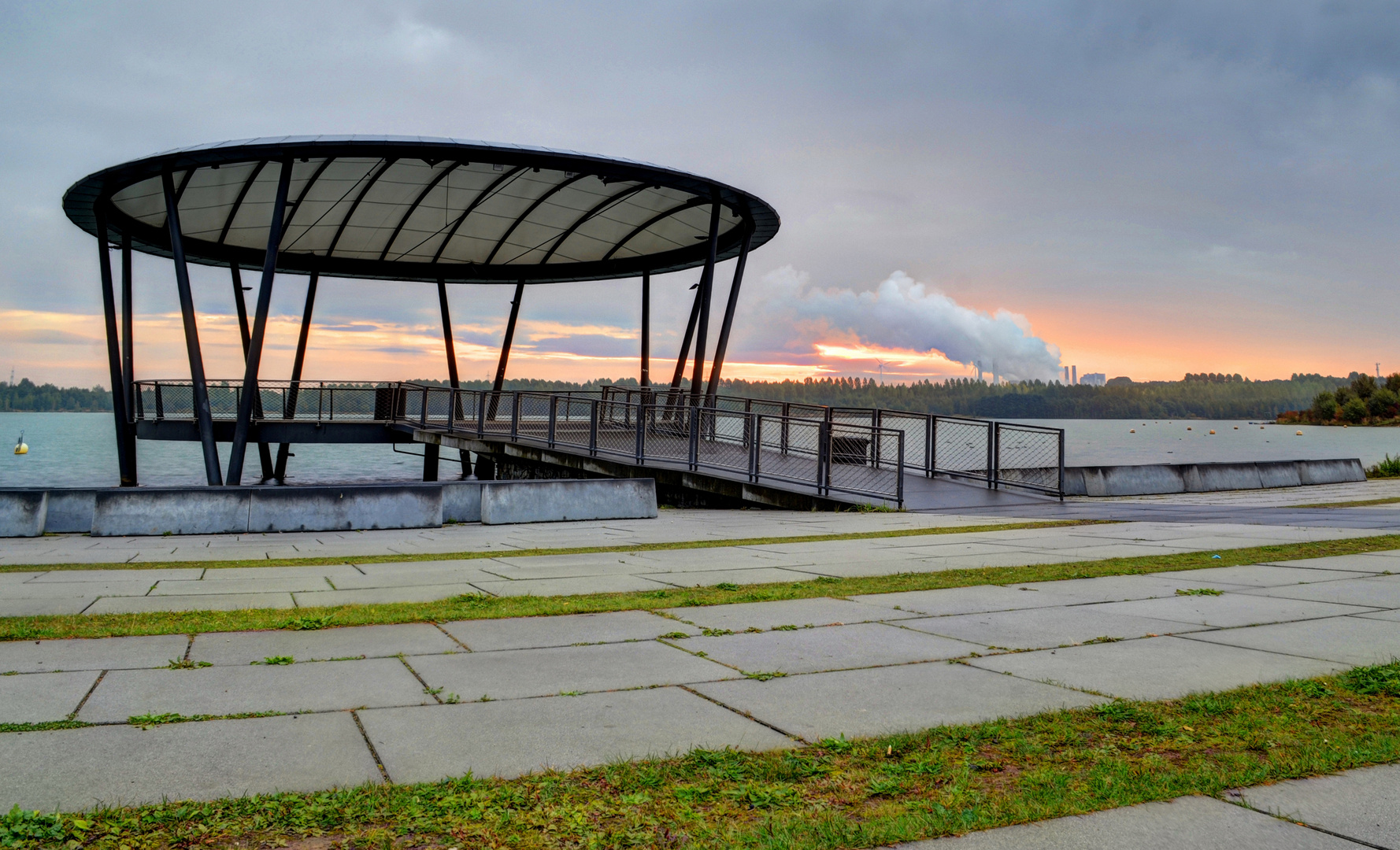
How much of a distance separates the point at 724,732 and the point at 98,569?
7392mm

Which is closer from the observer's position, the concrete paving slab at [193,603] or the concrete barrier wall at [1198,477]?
the concrete paving slab at [193,603]

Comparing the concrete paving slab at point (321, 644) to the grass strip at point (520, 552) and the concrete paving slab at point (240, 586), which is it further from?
the grass strip at point (520, 552)

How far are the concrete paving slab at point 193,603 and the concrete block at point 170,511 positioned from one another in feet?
20.0

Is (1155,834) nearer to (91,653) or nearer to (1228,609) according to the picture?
(1228,609)

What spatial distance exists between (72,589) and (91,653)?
9.02 feet

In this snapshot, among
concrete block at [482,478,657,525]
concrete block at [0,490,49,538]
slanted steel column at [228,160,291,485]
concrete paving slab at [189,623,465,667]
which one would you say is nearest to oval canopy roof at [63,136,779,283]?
slanted steel column at [228,160,291,485]

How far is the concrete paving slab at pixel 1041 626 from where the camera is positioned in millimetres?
4742

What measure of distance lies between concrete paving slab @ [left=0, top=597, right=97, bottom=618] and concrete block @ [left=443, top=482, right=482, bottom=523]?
6.83 metres

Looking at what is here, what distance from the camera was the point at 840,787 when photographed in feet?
8.75

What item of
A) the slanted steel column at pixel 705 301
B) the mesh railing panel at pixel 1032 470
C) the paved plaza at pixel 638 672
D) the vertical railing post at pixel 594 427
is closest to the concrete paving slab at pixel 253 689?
the paved plaza at pixel 638 672

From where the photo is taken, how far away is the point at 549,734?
3.22 metres

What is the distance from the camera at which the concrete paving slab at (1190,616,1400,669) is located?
4.25 m

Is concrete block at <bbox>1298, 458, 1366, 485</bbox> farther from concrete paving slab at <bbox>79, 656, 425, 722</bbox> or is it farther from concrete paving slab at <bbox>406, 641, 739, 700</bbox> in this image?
concrete paving slab at <bbox>79, 656, 425, 722</bbox>

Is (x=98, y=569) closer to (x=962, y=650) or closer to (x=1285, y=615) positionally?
(x=962, y=650)
